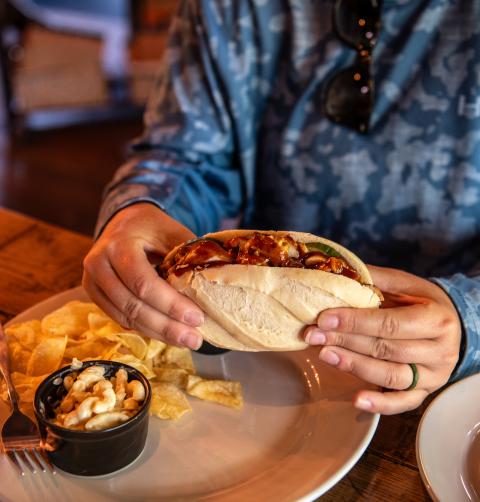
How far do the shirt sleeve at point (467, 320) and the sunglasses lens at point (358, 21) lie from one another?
66cm

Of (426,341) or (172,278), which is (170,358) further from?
(426,341)

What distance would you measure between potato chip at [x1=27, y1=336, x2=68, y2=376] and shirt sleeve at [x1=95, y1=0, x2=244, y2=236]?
0.50 m

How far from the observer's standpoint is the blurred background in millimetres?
4645

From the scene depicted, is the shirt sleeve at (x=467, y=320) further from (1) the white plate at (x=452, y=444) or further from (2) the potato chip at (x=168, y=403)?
(2) the potato chip at (x=168, y=403)

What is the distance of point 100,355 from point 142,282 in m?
0.23

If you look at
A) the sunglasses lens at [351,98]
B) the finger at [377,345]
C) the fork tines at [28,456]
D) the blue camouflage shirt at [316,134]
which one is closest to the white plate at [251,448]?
the fork tines at [28,456]

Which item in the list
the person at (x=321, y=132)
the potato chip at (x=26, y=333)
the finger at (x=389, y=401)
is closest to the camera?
the finger at (x=389, y=401)

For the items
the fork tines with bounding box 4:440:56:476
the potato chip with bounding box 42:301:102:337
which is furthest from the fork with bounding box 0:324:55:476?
the potato chip with bounding box 42:301:102:337

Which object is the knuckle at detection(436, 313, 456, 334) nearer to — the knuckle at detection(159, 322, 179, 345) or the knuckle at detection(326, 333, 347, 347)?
the knuckle at detection(326, 333, 347, 347)

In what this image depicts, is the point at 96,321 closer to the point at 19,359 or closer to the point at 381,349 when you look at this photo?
the point at 19,359

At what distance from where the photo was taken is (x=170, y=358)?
129 cm

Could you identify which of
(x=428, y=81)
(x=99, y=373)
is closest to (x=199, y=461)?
(x=99, y=373)

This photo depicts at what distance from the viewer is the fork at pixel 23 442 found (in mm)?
1012

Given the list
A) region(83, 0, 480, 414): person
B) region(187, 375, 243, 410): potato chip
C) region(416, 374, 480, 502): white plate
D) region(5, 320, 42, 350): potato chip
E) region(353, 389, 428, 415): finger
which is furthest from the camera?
region(83, 0, 480, 414): person
